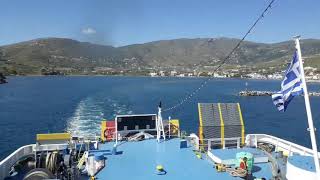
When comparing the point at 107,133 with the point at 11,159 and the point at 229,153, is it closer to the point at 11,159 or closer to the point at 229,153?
the point at 11,159

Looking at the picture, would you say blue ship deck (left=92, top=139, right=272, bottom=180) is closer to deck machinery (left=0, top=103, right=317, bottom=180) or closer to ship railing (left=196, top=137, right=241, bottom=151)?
deck machinery (left=0, top=103, right=317, bottom=180)

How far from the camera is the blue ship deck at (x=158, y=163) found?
51.2 feet

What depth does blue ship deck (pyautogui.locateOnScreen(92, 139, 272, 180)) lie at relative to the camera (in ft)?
51.2

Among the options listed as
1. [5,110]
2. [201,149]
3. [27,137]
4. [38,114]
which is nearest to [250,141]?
[201,149]

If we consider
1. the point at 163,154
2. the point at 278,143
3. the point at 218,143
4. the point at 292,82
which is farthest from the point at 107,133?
the point at 292,82

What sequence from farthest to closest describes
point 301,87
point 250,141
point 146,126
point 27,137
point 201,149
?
point 27,137 → point 146,126 → point 250,141 → point 201,149 → point 301,87

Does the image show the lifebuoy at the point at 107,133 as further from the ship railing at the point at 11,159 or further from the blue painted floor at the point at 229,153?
the blue painted floor at the point at 229,153

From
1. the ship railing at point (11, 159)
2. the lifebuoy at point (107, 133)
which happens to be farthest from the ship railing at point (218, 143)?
the ship railing at point (11, 159)

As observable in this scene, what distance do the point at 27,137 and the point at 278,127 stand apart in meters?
48.0

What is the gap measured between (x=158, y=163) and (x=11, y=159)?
688cm

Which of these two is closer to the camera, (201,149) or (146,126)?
(201,149)

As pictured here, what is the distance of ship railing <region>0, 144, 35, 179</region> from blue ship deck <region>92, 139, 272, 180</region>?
12.6 ft

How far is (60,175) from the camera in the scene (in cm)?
1460

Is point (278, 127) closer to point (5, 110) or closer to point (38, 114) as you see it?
point (38, 114)
